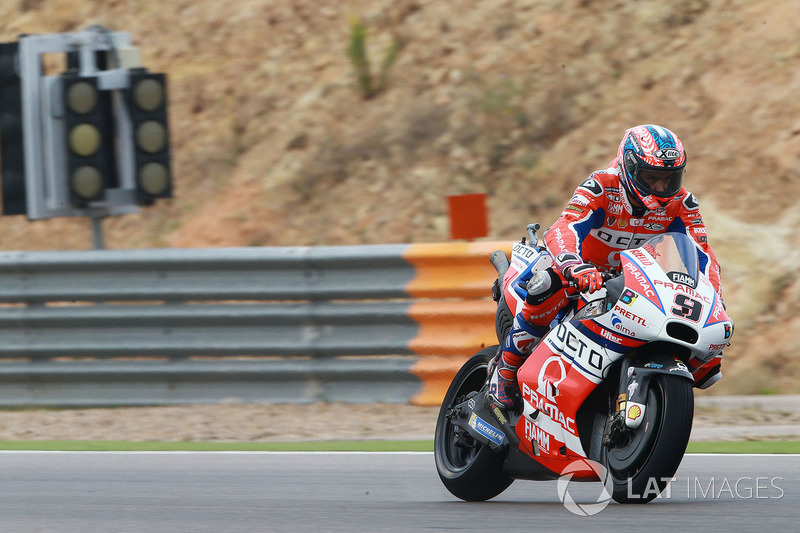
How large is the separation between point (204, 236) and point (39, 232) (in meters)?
2.52

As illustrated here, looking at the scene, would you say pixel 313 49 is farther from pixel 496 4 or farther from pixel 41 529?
pixel 41 529

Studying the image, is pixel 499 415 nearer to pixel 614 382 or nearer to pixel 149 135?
pixel 614 382

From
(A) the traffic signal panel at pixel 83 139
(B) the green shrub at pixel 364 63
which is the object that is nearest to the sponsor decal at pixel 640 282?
(A) the traffic signal panel at pixel 83 139

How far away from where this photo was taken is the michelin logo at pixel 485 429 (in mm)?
5816

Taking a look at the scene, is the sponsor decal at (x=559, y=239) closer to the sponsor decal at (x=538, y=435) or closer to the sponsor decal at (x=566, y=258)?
the sponsor decal at (x=566, y=258)

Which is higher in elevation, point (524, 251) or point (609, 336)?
point (524, 251)

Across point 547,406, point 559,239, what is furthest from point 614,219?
point 547,406

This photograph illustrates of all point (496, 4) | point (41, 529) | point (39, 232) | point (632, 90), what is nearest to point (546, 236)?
point (41, 529)

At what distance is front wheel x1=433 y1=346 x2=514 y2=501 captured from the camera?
5.94 metres

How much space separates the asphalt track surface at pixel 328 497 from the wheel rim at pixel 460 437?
187 millimetres

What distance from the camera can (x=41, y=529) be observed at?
17.9 feet

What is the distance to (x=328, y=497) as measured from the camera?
20.1 feet

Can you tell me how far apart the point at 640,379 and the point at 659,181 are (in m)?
0.96

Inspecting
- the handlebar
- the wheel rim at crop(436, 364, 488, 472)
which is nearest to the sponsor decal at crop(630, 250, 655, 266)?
the handlebar
